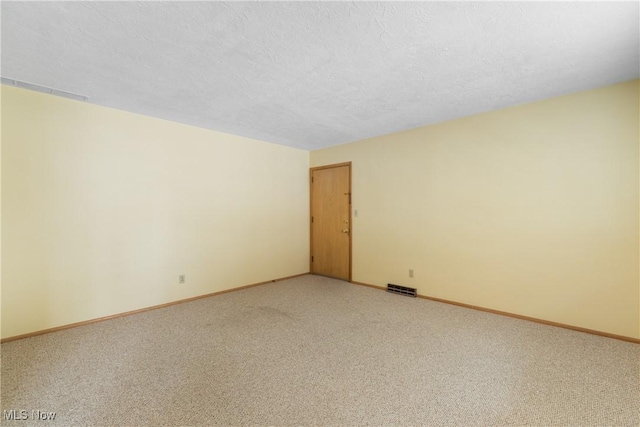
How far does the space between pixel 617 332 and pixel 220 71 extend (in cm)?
423

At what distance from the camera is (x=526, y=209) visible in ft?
9.66

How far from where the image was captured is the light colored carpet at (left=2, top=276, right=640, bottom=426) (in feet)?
5.18

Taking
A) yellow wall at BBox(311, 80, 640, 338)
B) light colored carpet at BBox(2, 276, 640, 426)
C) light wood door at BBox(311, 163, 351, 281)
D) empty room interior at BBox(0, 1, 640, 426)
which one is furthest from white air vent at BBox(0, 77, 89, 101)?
yellow wall at BBox(311, 80, 640, 338)

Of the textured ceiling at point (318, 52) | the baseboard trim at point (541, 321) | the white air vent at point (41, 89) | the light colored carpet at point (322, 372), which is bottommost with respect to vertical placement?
the light colored carpet at point (322, 372)

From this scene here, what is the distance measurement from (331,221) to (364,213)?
716 millimetres

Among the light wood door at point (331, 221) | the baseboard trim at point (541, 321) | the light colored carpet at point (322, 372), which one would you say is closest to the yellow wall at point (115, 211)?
the light colored carpet at point (322, 372)

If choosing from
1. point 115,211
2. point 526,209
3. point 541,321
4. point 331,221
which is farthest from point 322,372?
point 331,221

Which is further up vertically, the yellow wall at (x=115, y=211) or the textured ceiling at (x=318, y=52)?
the textured ceiling at (x=318, y=52)

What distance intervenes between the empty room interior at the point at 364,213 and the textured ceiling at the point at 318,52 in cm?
2

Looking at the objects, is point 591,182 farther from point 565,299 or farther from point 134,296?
point 134,296

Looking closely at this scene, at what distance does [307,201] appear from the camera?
5.20 m

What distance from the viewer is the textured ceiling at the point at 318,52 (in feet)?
5.17

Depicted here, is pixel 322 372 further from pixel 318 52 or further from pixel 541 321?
pixel 541 321

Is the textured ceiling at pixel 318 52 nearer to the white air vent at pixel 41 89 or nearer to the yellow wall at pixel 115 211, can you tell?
the white air vent at pixel 41 89
